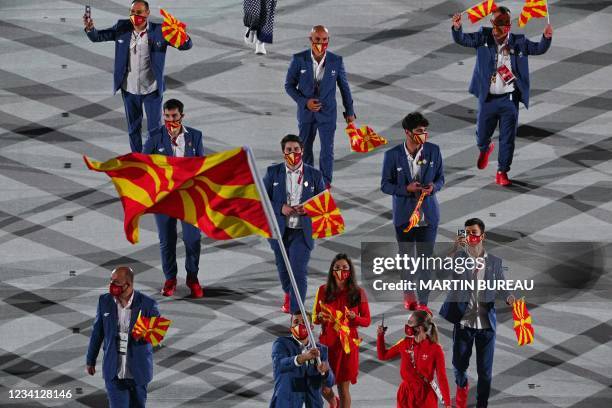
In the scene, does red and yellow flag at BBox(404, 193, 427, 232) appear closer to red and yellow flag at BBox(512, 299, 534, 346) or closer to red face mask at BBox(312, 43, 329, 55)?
red and yellow flag at BBox(512, 299, 534, 346)

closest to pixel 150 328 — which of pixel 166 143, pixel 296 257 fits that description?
pixel 296 257

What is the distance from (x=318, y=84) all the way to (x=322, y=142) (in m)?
0.63

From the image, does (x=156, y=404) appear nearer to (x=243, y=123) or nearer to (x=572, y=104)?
(x=243, y=123)

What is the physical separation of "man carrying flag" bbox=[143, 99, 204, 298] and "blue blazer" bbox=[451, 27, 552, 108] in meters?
3.32

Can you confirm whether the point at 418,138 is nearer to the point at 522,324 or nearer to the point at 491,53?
the point at 522,324

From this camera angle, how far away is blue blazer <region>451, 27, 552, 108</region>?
2150 cm

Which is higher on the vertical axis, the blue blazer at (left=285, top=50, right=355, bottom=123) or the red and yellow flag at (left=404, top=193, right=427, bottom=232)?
the blue blazer at (left=285, top=50, right=355, bottom=123)

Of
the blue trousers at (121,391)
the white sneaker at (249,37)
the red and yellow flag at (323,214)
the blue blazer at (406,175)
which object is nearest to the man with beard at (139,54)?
the blue blazer at (406,175)

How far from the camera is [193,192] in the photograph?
16547 mm

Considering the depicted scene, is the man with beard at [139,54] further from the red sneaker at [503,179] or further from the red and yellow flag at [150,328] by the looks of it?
the red and yellow flag at [150,328]

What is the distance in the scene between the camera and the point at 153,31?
21.4 m

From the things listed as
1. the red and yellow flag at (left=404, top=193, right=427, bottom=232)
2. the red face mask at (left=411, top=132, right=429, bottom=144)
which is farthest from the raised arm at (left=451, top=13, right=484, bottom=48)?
the red and yellow flag at (left=404, top=193, right=427, bottom=232)

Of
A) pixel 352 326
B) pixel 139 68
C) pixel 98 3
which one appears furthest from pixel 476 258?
pixel 98 3

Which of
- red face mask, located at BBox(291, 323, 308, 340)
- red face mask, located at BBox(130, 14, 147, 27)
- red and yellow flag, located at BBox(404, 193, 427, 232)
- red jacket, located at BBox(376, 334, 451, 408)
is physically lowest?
red jacket, located at BBox(376, 334, 451, 408)
